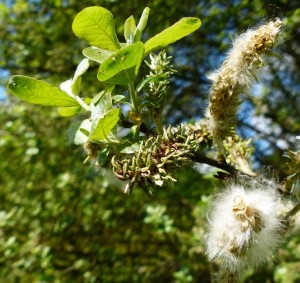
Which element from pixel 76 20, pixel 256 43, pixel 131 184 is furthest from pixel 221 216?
pixel 76 20

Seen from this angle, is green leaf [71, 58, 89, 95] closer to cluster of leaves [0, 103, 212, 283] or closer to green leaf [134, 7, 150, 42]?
green leaf [134, 7, 150, 42]

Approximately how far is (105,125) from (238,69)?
28 centimetres

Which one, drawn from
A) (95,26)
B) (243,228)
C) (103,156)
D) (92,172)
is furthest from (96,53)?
(92,172)

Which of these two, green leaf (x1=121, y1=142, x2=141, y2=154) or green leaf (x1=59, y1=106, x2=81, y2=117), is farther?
green leaf (x1=59, y1=106, x2=81, y2=117)

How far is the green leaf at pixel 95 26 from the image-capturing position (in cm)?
72

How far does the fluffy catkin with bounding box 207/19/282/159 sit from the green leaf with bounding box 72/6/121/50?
0.74 ft

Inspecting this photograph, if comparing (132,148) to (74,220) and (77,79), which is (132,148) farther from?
(74,220)

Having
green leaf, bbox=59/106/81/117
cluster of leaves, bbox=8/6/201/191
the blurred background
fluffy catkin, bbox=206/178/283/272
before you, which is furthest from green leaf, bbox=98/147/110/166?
the blurred background

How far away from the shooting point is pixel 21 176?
3.74m

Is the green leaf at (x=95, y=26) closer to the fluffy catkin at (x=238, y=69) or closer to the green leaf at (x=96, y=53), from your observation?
the green leaf at (x=96, y=53)

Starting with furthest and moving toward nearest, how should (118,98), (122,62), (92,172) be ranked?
(92,172) < (118,98) < (122,62)

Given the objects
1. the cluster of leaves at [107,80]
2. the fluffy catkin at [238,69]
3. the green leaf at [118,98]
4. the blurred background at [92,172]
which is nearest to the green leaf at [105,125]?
the cluster of leaves at [107,80]

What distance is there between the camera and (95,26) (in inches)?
29.1

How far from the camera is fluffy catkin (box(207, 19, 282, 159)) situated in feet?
2.60
